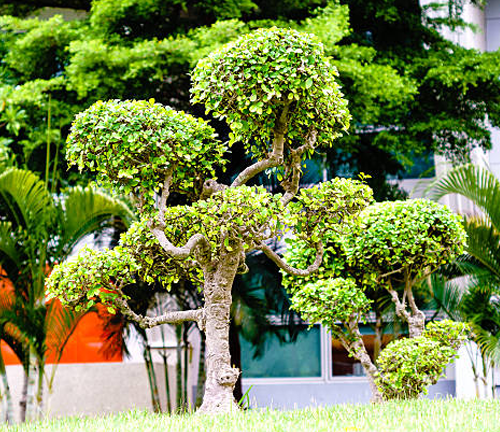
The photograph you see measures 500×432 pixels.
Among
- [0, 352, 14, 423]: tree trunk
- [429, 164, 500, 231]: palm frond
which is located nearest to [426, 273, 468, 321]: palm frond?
[429, 164, 500, 231]: palm frond

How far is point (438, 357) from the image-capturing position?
5.72 meters

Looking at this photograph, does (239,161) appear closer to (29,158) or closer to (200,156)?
(29,158)

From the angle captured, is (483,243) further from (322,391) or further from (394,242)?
(322,391)

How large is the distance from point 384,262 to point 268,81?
2396 mm

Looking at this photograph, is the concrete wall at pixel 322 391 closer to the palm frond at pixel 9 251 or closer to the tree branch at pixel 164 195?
the palm frond at pixel 9 251

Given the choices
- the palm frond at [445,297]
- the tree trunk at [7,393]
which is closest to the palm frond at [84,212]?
the tree trunk at [7,393]

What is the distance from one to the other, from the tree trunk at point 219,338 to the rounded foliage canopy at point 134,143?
0.71 meters

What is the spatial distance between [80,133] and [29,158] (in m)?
5.95

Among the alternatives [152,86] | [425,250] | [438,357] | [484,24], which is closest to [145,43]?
[152,86]

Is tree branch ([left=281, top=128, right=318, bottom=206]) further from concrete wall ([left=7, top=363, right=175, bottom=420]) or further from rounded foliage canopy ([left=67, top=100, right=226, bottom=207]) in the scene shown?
concrete wall ([left=7, top=363, right=175, bottom=420])

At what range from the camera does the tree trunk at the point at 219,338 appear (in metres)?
4.69

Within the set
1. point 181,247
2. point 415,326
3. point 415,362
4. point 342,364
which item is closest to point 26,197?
point 181,247

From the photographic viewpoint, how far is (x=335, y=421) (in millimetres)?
4305

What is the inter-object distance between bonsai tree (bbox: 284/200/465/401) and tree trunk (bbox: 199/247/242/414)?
3.97 feet
